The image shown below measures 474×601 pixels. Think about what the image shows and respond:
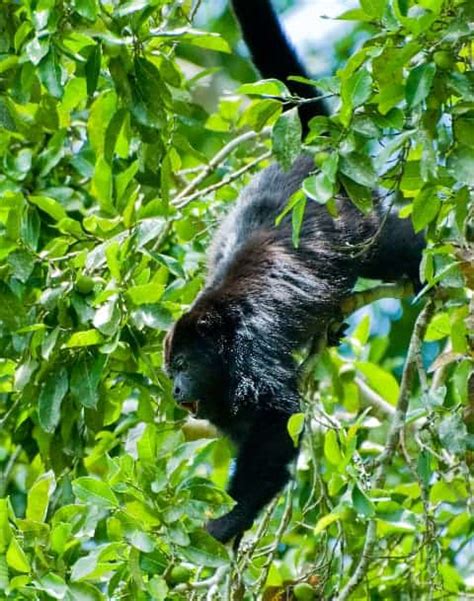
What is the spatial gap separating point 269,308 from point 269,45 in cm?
102

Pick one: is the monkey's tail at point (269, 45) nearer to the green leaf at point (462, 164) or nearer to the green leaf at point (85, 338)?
the green leaf at point (85, 338)

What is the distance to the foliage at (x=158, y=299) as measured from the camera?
2.75 m

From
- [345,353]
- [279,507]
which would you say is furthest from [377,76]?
[345,353]

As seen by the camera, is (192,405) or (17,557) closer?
(17,557)

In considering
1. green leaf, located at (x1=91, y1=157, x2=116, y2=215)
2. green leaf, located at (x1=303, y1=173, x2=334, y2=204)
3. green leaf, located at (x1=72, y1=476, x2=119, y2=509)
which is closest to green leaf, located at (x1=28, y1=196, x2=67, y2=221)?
green leaf, located at (x1=91, y1=157, x2=116, y2=215)

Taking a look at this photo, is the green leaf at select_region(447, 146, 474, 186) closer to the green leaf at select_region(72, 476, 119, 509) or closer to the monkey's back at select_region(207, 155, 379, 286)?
the green leaf at select_region(72, 476, 119, 509)

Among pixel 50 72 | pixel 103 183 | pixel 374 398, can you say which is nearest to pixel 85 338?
pixel 103 183

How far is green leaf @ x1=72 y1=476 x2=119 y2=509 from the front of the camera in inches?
119

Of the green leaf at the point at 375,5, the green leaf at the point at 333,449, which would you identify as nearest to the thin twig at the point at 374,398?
the green leaf at the point at 333,449

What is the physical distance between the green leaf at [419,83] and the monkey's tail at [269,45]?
73.2 inches

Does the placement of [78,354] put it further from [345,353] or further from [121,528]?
[345,353]

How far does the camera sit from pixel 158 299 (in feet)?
11.5

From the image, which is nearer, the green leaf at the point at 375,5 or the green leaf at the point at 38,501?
the green leaf at the point at 375,5

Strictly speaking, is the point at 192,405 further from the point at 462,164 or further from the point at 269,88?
the point at 462,164
